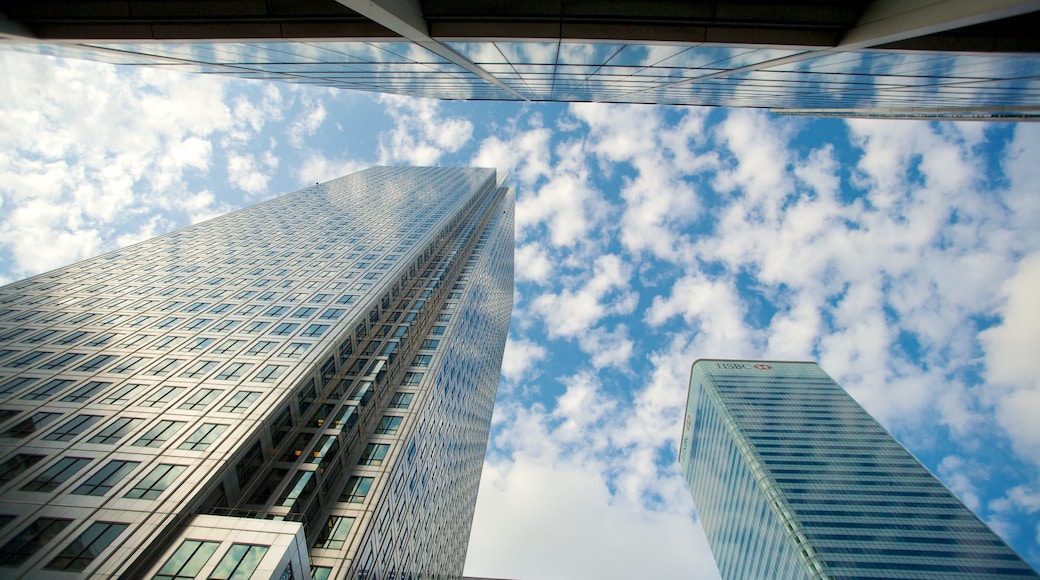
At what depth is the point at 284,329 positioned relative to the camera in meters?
53.7

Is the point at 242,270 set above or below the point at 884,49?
below

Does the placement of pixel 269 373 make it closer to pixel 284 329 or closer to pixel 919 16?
pixel 284 329

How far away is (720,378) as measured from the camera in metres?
135

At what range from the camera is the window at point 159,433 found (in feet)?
114

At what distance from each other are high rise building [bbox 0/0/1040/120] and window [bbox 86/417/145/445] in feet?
103

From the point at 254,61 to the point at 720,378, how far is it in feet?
461

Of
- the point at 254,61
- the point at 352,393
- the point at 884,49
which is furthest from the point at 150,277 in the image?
the point at 884,49

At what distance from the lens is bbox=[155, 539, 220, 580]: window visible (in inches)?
1005

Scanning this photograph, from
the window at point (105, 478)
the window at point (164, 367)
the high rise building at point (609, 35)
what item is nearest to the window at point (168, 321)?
the window at point (164, 367)

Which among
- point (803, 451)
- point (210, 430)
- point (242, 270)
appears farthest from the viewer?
point (803, 451)

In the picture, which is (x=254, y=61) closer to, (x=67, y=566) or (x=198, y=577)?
(x=198, y=577)

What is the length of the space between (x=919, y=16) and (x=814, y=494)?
10860cm

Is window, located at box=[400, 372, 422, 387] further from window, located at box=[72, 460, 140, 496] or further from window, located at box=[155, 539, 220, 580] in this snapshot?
window, located at box=[155, 539, 220, 580]

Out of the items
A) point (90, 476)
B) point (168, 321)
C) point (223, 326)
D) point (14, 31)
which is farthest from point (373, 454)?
point (14, 31)
